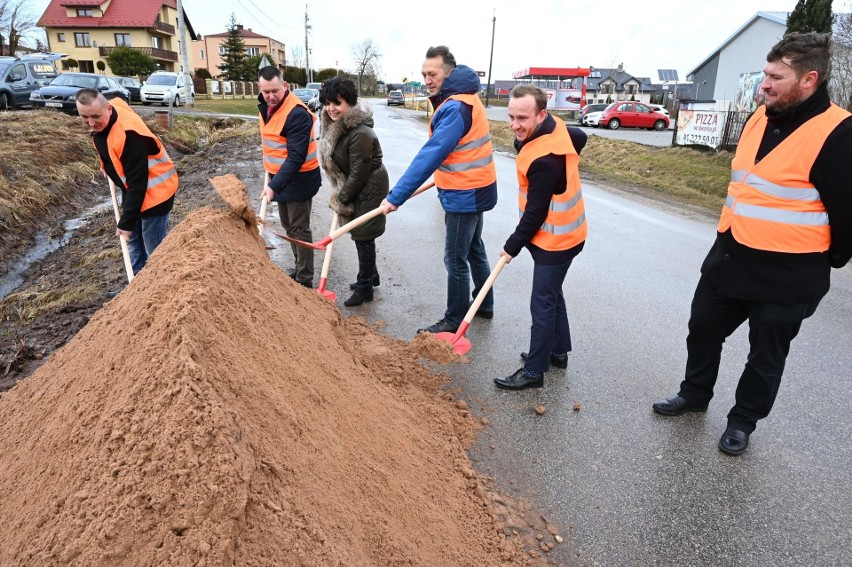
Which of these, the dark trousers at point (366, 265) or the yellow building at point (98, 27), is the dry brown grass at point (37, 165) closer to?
the dark trousers at point (366, 265)

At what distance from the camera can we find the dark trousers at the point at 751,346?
2.90 meters

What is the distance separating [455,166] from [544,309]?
1277 mm

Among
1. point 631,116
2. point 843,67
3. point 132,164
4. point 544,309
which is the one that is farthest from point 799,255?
point 631,116

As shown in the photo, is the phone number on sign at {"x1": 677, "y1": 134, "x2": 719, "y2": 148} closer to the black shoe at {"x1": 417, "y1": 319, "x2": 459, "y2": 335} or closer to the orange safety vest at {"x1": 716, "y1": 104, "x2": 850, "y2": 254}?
the black shoe at {"x1": 417, "y1": 319, "x2": 459, "y2": 335}

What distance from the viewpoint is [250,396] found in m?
1.97

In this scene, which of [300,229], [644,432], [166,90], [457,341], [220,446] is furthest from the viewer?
[166,90]

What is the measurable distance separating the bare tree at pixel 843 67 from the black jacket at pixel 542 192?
15.1 metres

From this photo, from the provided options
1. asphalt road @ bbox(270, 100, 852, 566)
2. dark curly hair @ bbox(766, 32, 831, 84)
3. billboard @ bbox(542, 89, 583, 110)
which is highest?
billboard @ bbox(542, 89, 583, 110)

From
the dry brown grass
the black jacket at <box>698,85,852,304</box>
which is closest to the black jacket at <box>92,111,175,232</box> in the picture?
the black jacket at <box>698,85,852,304</box>

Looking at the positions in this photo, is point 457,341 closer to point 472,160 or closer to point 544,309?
point 544,309

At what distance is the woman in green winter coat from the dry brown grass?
5.60 metres

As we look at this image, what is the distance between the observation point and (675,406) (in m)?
3.43

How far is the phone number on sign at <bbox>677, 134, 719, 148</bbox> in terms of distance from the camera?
15795 millimetres

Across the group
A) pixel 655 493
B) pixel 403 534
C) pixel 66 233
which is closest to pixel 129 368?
pixel 403 534
